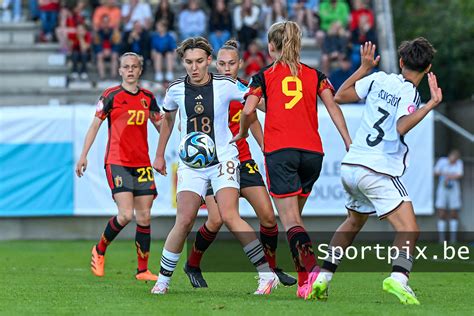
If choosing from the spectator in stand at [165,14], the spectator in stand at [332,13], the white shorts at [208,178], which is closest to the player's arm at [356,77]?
the white shorts at [208,178]

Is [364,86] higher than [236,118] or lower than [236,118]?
higher

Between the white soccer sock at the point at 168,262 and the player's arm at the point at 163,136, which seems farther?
the player's arm at the point at 163,136

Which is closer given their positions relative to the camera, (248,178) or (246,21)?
(248,178)

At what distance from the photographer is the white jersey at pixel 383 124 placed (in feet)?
30.7

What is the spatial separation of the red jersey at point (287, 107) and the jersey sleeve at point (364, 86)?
0.52 metres

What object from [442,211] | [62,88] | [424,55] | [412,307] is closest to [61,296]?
[412,307]

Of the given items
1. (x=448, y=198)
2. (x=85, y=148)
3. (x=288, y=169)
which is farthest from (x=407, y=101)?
(x=448, y=198)

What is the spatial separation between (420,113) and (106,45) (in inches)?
643

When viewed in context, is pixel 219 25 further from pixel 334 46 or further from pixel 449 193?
pixel 449 193

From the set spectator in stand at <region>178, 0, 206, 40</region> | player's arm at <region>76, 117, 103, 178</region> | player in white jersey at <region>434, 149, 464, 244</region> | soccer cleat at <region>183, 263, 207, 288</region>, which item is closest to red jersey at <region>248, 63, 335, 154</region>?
soccer cleat at <region>183, 263, 207, 288</region>

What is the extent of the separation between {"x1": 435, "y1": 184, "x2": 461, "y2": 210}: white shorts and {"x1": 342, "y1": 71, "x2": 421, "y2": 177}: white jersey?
12632mm

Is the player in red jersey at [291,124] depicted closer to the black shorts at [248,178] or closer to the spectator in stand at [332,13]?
the black shorts at [248,178]

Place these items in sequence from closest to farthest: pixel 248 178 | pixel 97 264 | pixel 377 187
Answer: pixel 377 187 < pixel 248 178 < pixel 97 264

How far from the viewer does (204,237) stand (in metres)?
11.3
